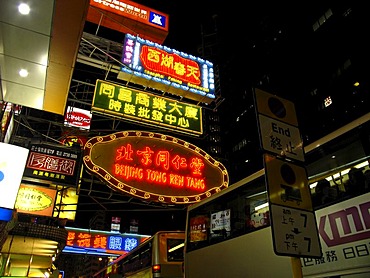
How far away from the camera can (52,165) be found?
9562mm

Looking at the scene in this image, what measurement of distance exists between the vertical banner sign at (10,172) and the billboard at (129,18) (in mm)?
6483

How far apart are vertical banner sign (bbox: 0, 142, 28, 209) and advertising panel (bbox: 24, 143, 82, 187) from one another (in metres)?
3.72

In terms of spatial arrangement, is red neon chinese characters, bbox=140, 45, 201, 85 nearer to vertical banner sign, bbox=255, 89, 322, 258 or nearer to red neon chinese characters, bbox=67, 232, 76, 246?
vertical banner sign, bbox=255, 89, 322, 258

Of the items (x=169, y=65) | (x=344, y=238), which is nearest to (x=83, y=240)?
(x=169, y=65)

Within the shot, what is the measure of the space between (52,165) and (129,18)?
6.08 metres

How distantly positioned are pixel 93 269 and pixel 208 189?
68.7 metres

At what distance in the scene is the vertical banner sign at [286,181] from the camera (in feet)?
8.98

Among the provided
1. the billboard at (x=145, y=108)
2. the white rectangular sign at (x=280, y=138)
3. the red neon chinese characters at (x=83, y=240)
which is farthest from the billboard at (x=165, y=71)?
the red neon chinese characters at (x=83, y=240)

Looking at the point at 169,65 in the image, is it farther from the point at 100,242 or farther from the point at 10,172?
the point at 100,242

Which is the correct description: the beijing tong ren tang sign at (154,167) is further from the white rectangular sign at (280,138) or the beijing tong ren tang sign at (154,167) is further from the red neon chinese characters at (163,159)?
the white rectangular sign at (280,138)

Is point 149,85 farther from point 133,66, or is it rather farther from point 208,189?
point 208,189

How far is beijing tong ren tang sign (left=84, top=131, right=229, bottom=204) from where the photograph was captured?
26.4 ft

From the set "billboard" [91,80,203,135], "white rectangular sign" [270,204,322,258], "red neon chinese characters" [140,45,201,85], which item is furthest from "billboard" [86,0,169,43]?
"white rectangular sign" [270,204,322,258]

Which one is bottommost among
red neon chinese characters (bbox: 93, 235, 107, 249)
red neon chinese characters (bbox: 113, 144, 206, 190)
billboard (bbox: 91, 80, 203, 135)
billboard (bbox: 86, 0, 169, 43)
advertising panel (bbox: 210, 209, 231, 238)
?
advertising panel (bbox: 210, 209, 231, 238)
